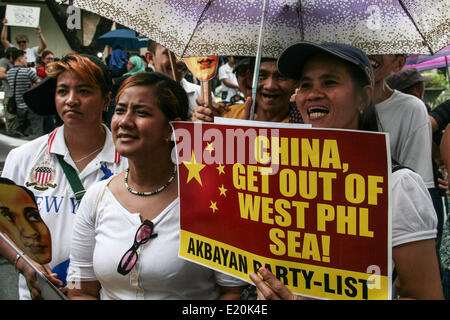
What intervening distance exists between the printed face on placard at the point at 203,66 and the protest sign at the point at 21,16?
4.10 m

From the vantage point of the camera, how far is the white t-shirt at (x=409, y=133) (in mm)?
3039

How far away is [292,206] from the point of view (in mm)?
1822

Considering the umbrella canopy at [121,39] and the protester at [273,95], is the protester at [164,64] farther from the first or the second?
the umbrella canopy at [121,39]

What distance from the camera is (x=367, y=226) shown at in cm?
171

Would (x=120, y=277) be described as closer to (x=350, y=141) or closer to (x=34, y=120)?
(x=350, y=141)

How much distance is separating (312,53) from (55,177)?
152cm

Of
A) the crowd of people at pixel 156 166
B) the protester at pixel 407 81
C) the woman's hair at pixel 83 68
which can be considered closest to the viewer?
the crowd of people at pixel 156 166

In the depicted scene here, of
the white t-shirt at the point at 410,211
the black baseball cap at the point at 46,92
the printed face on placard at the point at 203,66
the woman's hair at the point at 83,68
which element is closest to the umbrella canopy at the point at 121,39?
the black baseball cap at the point at 46,92

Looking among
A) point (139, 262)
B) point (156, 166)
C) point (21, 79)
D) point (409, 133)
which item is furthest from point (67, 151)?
point (21, 79)

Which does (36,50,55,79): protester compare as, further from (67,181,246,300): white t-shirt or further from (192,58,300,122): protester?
(67,181,246,300): white t-shirt

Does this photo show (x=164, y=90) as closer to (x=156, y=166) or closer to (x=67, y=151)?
(x=156, y=166)

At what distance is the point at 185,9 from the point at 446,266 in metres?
1.90

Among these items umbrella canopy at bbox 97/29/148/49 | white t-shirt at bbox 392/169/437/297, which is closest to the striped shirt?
umbrella canopy at bbox 97/29/148/49
